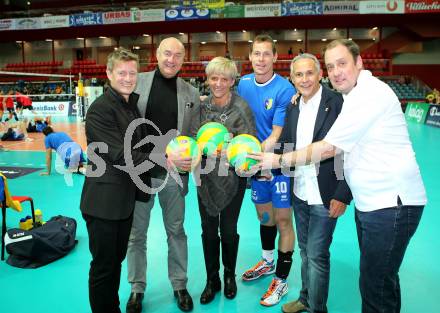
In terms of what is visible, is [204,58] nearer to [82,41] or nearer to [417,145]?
[82,41]

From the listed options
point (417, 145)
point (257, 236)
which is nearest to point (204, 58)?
point (417, 145)

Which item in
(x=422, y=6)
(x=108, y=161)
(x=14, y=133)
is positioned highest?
(x=422, y=6)

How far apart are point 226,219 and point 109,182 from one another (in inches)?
42.0

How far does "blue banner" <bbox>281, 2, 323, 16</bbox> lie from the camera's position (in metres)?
22.4

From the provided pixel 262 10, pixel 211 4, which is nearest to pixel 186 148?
pixel 211 4

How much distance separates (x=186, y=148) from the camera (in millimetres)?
2717

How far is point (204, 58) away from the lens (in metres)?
27.4

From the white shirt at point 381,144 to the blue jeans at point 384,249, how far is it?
6 centimetres

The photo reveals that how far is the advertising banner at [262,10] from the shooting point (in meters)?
23.0

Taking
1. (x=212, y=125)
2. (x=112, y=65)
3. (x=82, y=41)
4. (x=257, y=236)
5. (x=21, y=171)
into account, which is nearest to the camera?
(x=112, y=65)

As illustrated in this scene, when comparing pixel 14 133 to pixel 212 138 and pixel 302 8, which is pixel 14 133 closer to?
pixel 212 138

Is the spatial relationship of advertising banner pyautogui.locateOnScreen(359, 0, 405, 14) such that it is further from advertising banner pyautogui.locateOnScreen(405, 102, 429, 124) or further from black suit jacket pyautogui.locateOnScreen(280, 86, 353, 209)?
black suit jacket pyautogui.locateOnScreen(280, 86, 353, 209)

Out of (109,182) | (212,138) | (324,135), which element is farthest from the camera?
(212,138)

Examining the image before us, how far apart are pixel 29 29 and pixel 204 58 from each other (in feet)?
43.3
